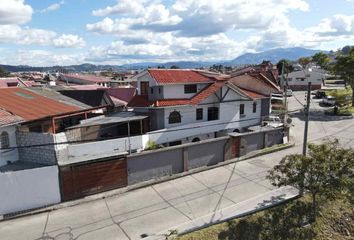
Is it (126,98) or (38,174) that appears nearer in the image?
(38,174)

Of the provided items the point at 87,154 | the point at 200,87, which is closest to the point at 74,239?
the point at 87,154

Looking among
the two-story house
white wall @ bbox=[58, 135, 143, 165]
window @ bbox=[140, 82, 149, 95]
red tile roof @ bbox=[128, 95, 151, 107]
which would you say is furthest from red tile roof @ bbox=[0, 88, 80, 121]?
window @ bbox=[140, 82, 149, 95]

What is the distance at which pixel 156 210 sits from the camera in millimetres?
14914

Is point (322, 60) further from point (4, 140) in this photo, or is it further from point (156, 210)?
point (4, 140)

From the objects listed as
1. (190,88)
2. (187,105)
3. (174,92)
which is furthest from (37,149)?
(190,88)

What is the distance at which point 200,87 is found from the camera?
28859 mm

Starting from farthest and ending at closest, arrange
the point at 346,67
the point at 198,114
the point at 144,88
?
the point at 346,67
the point at 144,88
the point at 198,114

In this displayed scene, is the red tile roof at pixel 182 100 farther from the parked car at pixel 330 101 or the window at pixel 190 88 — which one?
the parked car at pixel 330 101

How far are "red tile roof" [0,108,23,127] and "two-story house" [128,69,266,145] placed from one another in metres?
10.2

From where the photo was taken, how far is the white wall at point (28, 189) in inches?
563

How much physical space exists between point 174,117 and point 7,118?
13.3 metres

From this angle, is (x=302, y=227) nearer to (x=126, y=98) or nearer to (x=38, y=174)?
(x=38, y=174)

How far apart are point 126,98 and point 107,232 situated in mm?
30262

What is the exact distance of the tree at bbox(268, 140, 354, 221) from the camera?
1300 cm
